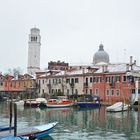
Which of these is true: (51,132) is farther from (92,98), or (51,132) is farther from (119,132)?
(92,98)

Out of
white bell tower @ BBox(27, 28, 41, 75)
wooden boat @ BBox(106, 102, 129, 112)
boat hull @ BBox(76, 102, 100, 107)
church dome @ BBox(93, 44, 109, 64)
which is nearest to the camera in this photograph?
wooden boat @ BBox(106, 102, 129, 112)

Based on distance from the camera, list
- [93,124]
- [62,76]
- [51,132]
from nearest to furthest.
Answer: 1. [51,132]
2. [93,124]
3. [62,76]

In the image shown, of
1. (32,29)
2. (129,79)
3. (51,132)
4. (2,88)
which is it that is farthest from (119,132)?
(32,29)

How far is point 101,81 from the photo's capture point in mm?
69250

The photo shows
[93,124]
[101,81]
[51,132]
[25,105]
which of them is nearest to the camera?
[51,132]

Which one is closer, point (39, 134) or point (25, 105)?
point (39, 134)

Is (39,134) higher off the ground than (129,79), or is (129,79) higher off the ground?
(129,79)

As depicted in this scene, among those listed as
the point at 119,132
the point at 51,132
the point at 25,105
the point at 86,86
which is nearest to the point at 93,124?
the point at 119,132

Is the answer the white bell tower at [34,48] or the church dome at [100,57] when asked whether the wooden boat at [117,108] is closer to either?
the church dome at [100,57]

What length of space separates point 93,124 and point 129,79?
3003 centimetres

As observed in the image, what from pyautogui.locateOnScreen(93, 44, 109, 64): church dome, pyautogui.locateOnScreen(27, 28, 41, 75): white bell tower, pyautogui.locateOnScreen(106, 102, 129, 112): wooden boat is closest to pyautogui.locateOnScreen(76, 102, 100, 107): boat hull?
pyautogui.locateOnScreen(106, 102, 129, 112): wooden boat

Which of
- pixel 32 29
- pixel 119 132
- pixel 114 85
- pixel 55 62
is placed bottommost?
pixel 119 132

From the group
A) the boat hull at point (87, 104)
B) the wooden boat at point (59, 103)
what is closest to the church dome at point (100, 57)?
the boat hull at point (87, 104)

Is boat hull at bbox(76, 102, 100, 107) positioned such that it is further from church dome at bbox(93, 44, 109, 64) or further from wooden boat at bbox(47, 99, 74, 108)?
church dome at bbox(93, 44, 109, 64)
